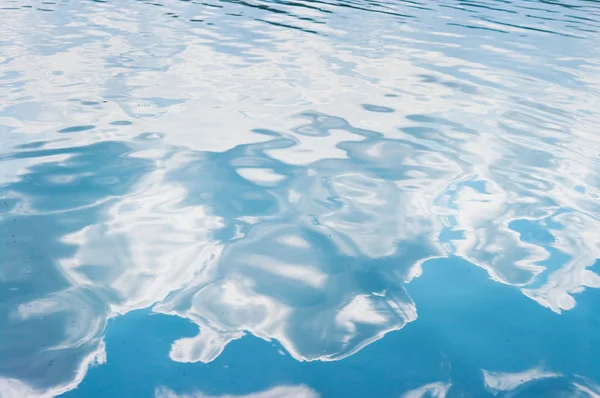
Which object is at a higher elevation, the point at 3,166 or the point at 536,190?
the point at 536,190

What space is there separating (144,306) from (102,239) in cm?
78

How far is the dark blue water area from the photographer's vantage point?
243 cm

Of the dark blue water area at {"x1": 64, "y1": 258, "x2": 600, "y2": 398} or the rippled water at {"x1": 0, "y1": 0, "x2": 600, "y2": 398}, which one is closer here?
the dark blue water area at {"x1": 64, "y1": 258, "x2": 600, "y2": 398}

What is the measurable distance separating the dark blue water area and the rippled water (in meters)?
0.01

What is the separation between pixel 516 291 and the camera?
316cm

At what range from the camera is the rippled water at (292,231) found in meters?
2.56

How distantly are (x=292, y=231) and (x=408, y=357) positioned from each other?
131cm

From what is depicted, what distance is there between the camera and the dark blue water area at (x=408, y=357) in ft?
7.98

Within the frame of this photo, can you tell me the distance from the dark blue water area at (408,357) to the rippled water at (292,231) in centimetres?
1

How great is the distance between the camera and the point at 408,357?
2633mm

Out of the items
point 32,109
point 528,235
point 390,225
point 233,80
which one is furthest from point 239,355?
point 233,80

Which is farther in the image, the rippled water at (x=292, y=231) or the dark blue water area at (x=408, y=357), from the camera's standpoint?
the rippled water at (x=292, y=231)

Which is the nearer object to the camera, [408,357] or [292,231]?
[408,357]

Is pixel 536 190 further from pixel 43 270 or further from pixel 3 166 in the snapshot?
pixel 3 166
